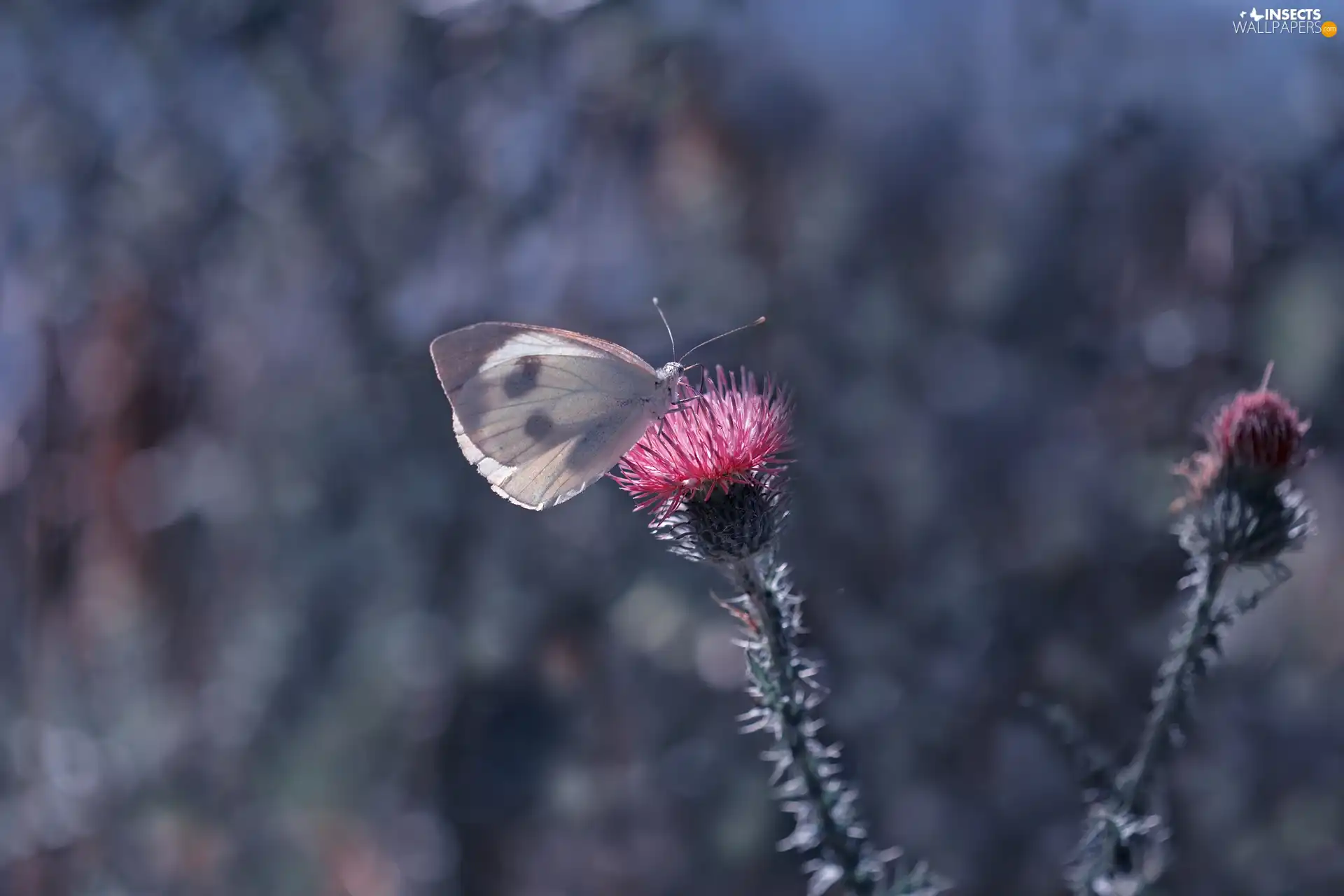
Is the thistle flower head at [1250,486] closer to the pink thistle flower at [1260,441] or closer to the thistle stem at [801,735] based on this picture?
the pink thistle flower at [1260,441]

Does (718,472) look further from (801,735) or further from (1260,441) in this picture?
(1260,441)

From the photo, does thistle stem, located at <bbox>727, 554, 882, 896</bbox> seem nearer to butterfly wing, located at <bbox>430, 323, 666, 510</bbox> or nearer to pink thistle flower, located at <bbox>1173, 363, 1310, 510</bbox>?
butterfly wing, located at <bbox>430, 323, 666, 510</bbox>

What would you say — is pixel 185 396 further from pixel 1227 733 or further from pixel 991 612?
pixel 1227 733

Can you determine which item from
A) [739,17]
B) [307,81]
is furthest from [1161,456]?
[307,81]

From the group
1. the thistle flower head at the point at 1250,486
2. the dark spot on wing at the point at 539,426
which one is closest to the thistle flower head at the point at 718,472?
the dark spot on wing at the point at 539,426

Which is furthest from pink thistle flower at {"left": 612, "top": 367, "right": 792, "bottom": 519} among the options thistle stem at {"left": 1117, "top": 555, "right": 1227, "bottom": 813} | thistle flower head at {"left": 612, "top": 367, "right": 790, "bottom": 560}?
thistle stem at {"left": 1117, "top": 555, "right": 1227, "bottom": 813}

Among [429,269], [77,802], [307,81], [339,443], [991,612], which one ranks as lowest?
[991,612]
